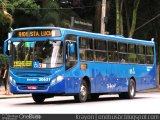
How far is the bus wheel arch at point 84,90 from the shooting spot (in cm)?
2501

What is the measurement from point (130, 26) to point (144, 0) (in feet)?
8.84

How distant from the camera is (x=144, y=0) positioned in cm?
4903

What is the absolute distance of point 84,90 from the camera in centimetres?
2527

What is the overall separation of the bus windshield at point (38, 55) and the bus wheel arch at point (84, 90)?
195cm

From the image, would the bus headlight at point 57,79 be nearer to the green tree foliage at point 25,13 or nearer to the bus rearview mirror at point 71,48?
the bus rearview mirror at point 71,48

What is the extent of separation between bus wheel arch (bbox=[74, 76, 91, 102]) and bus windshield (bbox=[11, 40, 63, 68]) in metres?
1.95

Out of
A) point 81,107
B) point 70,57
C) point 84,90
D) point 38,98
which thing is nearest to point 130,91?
point 84,90

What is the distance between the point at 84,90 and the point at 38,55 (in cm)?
280

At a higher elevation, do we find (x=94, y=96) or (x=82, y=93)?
(x=82, y=93)

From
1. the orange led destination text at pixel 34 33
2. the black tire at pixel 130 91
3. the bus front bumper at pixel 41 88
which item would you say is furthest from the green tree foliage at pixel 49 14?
the bus front bumper at pixel 41 88

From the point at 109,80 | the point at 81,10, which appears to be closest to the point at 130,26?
the point at 81,10

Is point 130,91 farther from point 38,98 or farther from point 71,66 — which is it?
point 71,66

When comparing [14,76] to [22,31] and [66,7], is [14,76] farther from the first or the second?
[66,7]

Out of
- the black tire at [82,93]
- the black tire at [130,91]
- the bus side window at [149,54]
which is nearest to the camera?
the black tire at [82,93]
